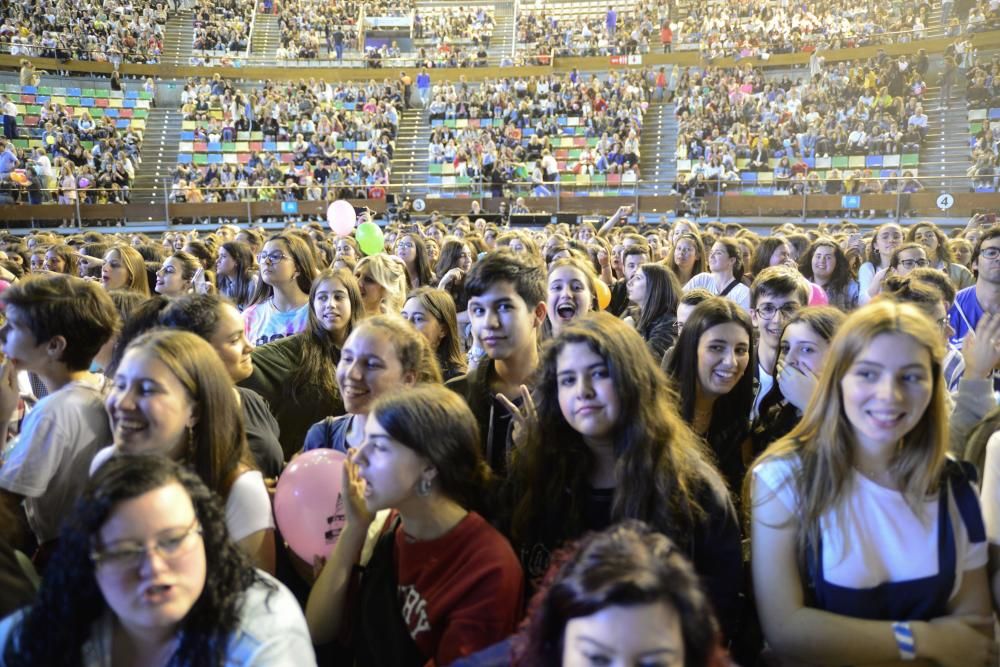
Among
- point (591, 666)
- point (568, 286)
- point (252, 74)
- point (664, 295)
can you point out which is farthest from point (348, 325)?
point (252, 74)

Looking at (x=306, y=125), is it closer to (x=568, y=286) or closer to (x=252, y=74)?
(x=252, y=74)

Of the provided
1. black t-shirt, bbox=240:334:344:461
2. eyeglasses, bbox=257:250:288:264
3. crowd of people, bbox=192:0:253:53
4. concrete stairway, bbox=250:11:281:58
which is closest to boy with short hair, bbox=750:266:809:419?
black t-shirt, bbox=240:334:344:461

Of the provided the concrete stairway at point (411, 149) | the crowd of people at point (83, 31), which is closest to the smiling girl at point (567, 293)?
the concrete stairway at point (411, 149)

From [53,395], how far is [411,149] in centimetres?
2127

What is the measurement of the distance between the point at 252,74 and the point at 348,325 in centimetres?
2333

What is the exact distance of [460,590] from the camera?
176cm

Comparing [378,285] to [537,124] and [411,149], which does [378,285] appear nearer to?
[537,124]

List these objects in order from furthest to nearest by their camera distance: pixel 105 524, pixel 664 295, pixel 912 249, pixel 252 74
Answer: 1. pixel 252 74
2. pixel 912 249
3. pixel 664 295
4. pixel 105 524

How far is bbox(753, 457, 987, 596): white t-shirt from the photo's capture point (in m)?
1.78

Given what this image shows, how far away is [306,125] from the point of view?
21922 mm

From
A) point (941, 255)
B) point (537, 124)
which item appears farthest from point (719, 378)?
point (537, 124)

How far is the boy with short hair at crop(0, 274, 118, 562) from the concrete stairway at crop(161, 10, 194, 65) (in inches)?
970

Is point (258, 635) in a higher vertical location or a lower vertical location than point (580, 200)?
lower

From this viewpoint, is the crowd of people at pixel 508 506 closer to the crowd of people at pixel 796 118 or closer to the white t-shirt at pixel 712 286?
the white t-shirt at pixel 712 286
